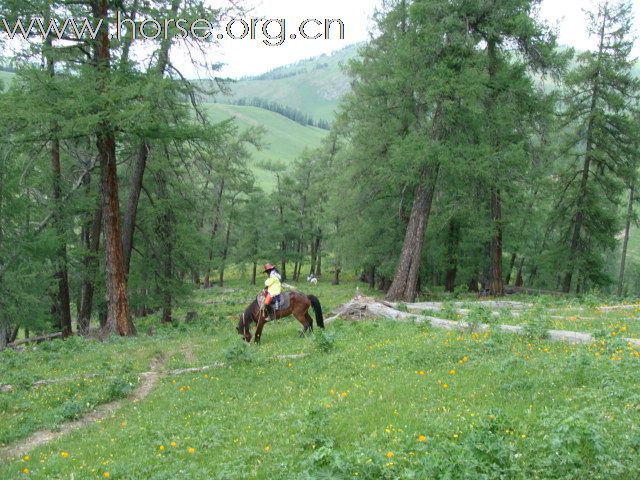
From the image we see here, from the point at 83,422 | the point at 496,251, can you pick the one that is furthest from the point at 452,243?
the point at 83,422

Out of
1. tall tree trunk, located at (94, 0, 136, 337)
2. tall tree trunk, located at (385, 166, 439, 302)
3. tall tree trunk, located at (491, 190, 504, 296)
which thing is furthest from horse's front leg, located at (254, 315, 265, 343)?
tall tree trunk, located at (491, 190, 504, 296)

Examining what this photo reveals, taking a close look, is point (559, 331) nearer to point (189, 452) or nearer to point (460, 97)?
point (189, 452)

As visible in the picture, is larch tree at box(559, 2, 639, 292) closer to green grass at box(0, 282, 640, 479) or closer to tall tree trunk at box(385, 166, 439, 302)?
tall tree trunk at box(385, 166, 439, 302)

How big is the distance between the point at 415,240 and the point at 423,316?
641 centimetres

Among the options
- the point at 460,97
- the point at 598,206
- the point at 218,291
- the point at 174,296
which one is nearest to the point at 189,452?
the point at 460,97

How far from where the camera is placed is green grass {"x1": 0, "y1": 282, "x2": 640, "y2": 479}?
593cm

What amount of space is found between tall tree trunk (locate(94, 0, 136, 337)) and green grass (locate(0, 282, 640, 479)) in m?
6.42

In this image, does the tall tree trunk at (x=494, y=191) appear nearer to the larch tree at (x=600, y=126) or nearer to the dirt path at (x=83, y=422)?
the larch tree at (x=600, y=126)

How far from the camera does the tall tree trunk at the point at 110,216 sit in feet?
56.4

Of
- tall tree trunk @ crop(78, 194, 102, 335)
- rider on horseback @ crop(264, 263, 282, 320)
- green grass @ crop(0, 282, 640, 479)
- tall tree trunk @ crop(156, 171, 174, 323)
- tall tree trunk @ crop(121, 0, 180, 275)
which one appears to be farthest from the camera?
tall tree trunk @ crop(156, 171, 174, 323)

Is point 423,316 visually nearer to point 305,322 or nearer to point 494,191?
point 305,322

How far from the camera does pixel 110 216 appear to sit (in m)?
18.7

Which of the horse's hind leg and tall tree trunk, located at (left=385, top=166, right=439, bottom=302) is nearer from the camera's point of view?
the horse's hind leg

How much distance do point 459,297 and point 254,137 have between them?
3082 centimetres
